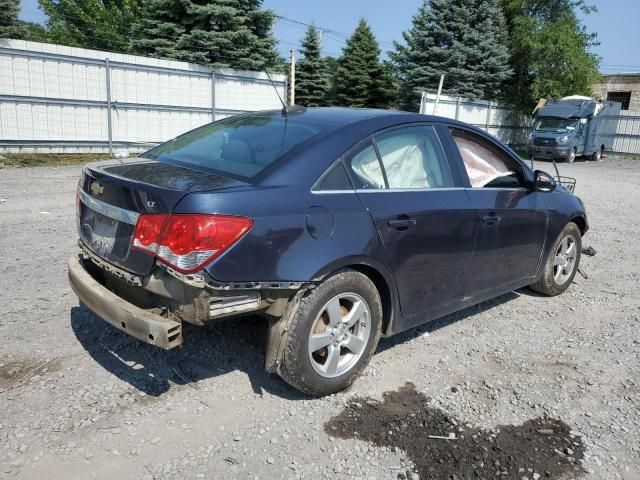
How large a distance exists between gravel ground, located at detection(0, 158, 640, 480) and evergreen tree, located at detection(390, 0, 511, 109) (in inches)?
964

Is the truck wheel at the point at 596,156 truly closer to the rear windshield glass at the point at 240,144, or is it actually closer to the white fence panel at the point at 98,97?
the white fence panel at the point at 98,97

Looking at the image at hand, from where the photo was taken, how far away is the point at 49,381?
3180 millimetres

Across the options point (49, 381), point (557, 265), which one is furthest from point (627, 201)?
point (49, 381)

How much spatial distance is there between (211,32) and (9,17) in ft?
26.2

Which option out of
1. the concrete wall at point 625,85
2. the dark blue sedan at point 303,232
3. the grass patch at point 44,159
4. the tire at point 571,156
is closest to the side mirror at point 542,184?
the dark blue sedan at point 303,232

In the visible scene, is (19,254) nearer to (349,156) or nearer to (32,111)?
(349,156)

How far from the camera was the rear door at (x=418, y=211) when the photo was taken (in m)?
3.27

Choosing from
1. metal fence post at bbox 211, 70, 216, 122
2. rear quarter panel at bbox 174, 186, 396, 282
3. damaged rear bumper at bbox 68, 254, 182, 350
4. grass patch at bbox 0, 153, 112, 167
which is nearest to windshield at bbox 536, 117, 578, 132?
metal fence post at bbox 211, 70, 216, 122

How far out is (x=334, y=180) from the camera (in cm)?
309

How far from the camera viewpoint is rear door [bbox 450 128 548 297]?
13.0ft

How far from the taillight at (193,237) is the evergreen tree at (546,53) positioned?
29654mm

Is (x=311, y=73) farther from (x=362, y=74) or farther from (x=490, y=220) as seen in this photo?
(x=490, y=220)

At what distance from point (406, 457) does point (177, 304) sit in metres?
1.40

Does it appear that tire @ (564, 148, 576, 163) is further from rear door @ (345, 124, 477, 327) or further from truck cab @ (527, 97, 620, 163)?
rear door @ (345, 124, 477, 327)
